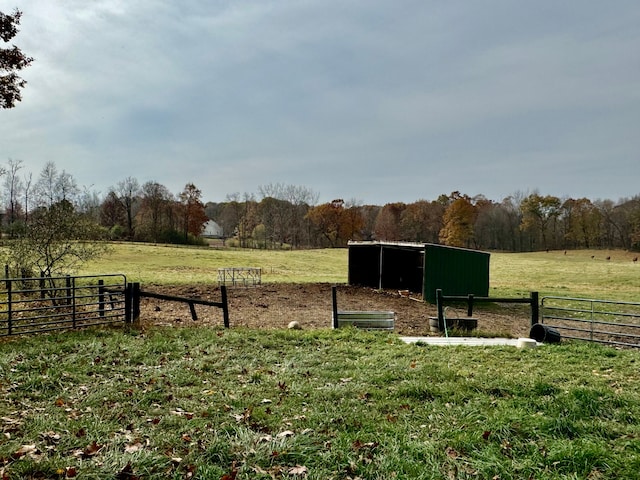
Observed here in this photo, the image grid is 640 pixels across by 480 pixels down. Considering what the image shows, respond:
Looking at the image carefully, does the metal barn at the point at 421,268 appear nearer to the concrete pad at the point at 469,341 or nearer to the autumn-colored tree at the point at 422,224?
the concrete pad at the point at 469,341

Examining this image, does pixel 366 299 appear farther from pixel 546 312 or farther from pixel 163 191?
pixel 163 191

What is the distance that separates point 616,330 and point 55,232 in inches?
718

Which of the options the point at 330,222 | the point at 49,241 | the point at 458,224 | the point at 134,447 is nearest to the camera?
the point at 134,447

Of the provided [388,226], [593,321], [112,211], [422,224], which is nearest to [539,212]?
[422,224]

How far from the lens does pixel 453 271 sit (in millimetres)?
19703

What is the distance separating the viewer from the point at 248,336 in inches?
367

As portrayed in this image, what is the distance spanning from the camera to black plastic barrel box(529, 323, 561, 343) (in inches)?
375

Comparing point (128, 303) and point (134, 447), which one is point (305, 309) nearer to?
point (128, 303)

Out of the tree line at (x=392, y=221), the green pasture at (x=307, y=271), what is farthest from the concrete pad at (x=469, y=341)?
the tree line at (x=392, y=221)

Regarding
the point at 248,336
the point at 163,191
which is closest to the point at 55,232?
the point at 248,336

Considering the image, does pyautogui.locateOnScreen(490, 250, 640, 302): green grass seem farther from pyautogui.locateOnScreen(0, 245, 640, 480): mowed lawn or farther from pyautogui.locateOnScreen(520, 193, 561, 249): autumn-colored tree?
pyautogui.locateOnScreen(520, 193, 561, 249): autumn-colored tree

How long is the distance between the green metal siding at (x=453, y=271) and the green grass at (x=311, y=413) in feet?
37.0

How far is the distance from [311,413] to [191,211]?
224ft

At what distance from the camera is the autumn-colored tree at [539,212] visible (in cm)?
7406
